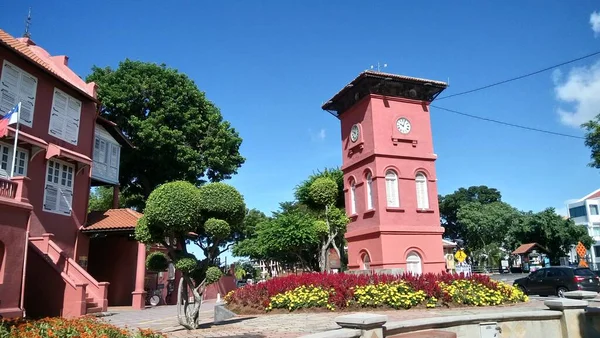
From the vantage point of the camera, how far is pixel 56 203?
1861cm

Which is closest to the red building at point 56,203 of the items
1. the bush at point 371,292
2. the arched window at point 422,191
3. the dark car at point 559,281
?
the bush at point 371,292

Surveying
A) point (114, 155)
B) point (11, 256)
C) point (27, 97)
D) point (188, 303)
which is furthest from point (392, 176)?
point (114, 155)

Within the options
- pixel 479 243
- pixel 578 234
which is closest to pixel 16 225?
pixel 578 234

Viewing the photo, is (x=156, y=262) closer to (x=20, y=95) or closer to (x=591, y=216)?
(x=20, y=95)

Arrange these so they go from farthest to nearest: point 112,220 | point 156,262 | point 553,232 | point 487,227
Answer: point 487,227
point 553,232
point 112,220
point 156,262

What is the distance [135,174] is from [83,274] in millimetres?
12621

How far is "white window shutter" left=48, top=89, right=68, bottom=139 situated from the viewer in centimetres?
1873

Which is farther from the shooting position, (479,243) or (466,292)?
(479,243)

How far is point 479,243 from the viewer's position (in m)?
59.2

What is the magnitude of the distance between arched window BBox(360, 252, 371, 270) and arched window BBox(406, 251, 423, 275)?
5.30 ft

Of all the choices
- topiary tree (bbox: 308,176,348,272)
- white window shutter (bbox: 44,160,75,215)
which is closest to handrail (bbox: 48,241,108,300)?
white window shutter (bbox: 44,160,75,215)

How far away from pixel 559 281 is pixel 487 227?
37619 mm

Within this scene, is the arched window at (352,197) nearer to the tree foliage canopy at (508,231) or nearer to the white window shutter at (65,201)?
the white window shutter at (65,201)

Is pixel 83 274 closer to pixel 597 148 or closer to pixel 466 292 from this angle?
pixel 466 292
